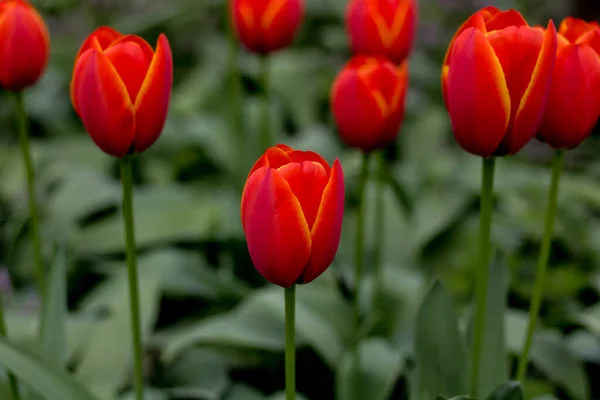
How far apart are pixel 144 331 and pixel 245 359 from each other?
0.24 metres

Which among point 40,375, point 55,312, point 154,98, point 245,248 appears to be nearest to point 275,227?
point 154,98

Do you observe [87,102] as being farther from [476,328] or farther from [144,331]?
[144,331]

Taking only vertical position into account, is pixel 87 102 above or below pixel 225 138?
above

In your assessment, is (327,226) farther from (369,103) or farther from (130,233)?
(369,103)

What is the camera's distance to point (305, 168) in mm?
774

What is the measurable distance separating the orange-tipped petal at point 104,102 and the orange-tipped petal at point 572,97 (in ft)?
1.88

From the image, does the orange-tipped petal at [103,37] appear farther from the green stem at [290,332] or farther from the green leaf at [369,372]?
the green leaf at [369,372]

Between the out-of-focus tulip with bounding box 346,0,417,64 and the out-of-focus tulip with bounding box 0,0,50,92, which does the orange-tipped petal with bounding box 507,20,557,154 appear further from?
the out-of-focus tulip with bounding box 0,0,50,92

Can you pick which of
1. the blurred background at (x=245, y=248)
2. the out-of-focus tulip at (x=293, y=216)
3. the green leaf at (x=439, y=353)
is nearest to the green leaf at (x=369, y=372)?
the blurred background at (x=245, y=248)

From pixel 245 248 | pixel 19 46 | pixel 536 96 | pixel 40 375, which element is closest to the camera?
pixel 536 96

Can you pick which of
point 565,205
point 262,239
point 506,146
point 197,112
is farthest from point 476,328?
point 197,112

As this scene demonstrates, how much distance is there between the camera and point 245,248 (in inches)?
76.7

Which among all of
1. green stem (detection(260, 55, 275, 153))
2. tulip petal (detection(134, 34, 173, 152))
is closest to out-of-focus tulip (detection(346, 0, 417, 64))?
green stem (detection(260, 55, 275, 153))

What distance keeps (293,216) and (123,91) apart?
33 cm
